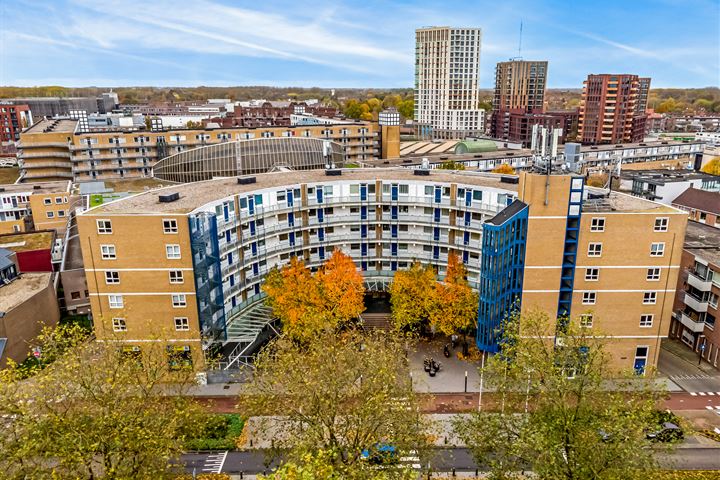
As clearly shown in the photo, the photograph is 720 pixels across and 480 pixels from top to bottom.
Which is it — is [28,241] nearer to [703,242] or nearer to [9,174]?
[9,174]

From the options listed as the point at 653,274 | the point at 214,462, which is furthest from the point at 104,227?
the point at 653,274

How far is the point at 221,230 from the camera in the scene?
58.5m

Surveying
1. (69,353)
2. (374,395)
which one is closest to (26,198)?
(69,353)

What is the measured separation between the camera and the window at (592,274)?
53062mm

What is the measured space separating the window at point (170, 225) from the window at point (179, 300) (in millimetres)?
6821

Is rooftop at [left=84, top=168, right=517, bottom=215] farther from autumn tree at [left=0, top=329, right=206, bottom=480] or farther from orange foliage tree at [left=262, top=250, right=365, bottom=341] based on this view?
autumn tree at [left=0, top=329, right=206, bottom=480]

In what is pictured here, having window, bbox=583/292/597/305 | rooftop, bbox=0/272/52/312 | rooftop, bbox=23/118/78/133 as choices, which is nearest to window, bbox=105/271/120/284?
rooftop, bbox=0/272/52/312

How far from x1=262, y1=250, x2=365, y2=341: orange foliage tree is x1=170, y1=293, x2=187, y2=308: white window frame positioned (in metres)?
9.36

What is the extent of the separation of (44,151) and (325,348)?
125m

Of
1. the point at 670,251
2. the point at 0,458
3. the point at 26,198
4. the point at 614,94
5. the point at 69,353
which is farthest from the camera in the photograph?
the point at 614,94

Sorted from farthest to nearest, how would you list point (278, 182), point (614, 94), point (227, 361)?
point (614, 94) → point (278, 182) → point (227, 361)

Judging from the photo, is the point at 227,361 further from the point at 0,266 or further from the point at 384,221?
the point at 0,266

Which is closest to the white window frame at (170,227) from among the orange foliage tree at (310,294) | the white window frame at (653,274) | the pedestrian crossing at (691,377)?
the orange foliage tree at (310,294)

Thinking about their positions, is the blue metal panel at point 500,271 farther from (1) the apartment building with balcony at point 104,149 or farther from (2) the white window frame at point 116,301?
(1) the apartment building with balcony at point 104,149
